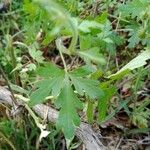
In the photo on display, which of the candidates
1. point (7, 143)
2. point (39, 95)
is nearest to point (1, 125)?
point (7, 143)

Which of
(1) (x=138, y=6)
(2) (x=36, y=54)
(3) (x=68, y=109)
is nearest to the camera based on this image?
(3) (x=68, y=109)

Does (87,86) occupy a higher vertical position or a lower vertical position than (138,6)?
lower

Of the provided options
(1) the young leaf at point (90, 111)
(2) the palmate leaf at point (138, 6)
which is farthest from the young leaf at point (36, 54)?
(2) the palmate leaf at point (138, 6)

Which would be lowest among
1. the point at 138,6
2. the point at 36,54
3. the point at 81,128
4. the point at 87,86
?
the point at 81,128

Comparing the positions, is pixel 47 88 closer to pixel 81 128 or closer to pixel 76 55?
pixel 76 55

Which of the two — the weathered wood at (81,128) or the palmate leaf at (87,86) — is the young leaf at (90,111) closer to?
the weathered wood at (81,128)

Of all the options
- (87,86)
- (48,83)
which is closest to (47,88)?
(48,83)

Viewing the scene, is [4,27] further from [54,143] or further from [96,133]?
[96,133]

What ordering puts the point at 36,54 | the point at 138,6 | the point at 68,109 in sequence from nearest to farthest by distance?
the point at 68,109 → the point at 138,6 → the point at 36,54
